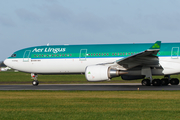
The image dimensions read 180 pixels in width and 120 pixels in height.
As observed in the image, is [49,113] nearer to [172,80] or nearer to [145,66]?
[145,66]

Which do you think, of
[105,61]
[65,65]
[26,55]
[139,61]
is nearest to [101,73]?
[139,61]

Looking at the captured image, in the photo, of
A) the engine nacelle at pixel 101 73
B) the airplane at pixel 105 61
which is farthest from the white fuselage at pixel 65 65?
the engine nacelle at pixel 101 73

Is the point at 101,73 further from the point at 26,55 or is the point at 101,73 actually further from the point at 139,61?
the point at 26,55

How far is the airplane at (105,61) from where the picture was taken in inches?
830

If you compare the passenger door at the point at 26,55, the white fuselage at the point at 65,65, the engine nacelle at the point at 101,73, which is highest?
the passenger door at the point at 26,55

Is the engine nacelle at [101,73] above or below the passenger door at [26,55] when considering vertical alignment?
below

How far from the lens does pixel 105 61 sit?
24125 millimetres

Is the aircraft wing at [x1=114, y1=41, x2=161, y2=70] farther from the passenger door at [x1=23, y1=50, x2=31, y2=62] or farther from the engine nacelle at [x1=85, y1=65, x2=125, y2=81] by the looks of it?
the passenger door at [x1=23, y1=50, x2=31, y2=62]

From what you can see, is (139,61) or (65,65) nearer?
(139,61)

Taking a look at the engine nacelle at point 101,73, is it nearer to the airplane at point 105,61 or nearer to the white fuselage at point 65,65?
the airplane at point 105,61

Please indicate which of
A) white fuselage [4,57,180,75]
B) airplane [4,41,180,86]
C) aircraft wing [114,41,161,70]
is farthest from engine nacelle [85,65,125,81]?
white fuselage [4,57,180,75]

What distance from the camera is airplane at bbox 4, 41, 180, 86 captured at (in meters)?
21.1

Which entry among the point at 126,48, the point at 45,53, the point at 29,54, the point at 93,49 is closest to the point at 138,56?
the point at 126,48

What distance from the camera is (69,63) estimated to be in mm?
25000
